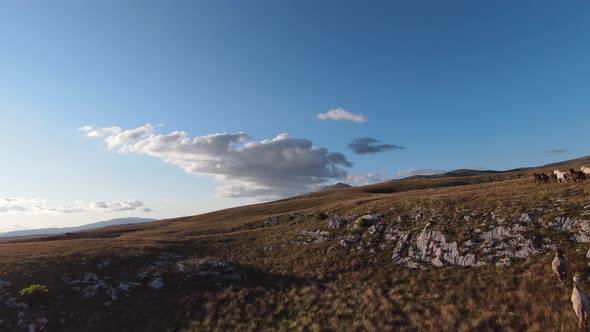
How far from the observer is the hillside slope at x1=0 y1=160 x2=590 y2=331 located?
17.2m

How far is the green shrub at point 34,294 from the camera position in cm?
2181

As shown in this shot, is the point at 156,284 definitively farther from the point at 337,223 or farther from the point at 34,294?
the point at 337,223

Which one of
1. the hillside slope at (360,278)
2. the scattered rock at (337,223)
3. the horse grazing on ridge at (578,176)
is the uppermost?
the horse grazing on ridge at (578,176)

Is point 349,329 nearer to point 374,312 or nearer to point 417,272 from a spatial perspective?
point 374,312

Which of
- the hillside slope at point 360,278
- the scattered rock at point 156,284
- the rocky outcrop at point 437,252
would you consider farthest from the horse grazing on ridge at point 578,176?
the scattered rock at point 156,284

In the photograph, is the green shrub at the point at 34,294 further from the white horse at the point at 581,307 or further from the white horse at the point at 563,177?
the white horse at the point at 563,177

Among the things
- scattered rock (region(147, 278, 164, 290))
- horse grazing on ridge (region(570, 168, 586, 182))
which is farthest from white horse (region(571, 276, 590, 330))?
horse grazing on ridge (region(570, 168, 586, 182))

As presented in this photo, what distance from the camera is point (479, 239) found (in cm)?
2491

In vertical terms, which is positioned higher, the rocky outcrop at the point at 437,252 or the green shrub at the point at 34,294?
the green shrub at the point at 34,294

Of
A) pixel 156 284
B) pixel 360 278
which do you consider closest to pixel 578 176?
pixel 360 278

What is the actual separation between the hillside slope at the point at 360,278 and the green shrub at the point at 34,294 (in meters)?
0.51

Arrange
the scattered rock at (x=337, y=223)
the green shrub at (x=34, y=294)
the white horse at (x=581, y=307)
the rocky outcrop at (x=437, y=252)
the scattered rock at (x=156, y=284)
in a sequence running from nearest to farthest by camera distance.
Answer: the white horse at (x=581, y=307) → the green shrub at (x=34, y=294) → the rocky outcrop at (x=437, y=252) → the scattered rock at (x=156, y=284) → the scattered rock at (x=337, y=223)

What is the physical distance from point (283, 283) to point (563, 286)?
1935 cm

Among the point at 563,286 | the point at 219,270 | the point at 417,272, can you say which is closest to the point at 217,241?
the point at 219,270
